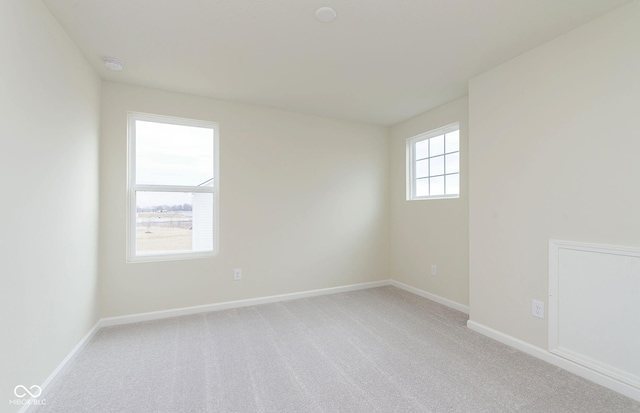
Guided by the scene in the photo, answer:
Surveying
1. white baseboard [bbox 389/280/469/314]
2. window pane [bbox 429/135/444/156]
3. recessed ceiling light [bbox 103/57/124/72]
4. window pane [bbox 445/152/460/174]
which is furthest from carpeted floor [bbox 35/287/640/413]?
recessed ceiling light [bbox 103/57/124/72]

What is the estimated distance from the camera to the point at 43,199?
1.79 metres

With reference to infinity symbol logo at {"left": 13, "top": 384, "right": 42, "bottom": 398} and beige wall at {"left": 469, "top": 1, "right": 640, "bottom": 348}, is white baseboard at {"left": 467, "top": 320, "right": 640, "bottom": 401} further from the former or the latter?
infinity symbol logo at {"left": 13, "top": 384, "right": 42, "bottom": 398}

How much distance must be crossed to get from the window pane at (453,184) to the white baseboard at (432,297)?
1312 millimetres

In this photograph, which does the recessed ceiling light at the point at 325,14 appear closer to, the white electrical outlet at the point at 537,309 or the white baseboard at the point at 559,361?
the white electrical outlet at the point at 537,309

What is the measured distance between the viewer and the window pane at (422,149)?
154 inches

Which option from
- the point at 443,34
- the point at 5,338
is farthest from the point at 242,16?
the point at 5,338

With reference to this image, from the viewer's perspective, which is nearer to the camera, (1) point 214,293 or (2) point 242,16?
(2) point 242,16

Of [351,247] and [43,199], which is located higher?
[43,199]

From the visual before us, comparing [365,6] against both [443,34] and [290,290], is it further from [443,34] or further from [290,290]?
[290,290]

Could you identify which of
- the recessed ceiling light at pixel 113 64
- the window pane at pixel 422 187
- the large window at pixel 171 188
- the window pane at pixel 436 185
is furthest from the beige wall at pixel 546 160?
the recessed ceiling light at pixel 113 64

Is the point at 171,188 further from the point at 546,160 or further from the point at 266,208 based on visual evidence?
the point at 546,160

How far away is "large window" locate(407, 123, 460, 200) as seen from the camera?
3453 mm

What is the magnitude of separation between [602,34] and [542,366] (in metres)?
2.37

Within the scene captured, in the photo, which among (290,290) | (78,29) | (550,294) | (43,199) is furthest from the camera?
(290,290)
